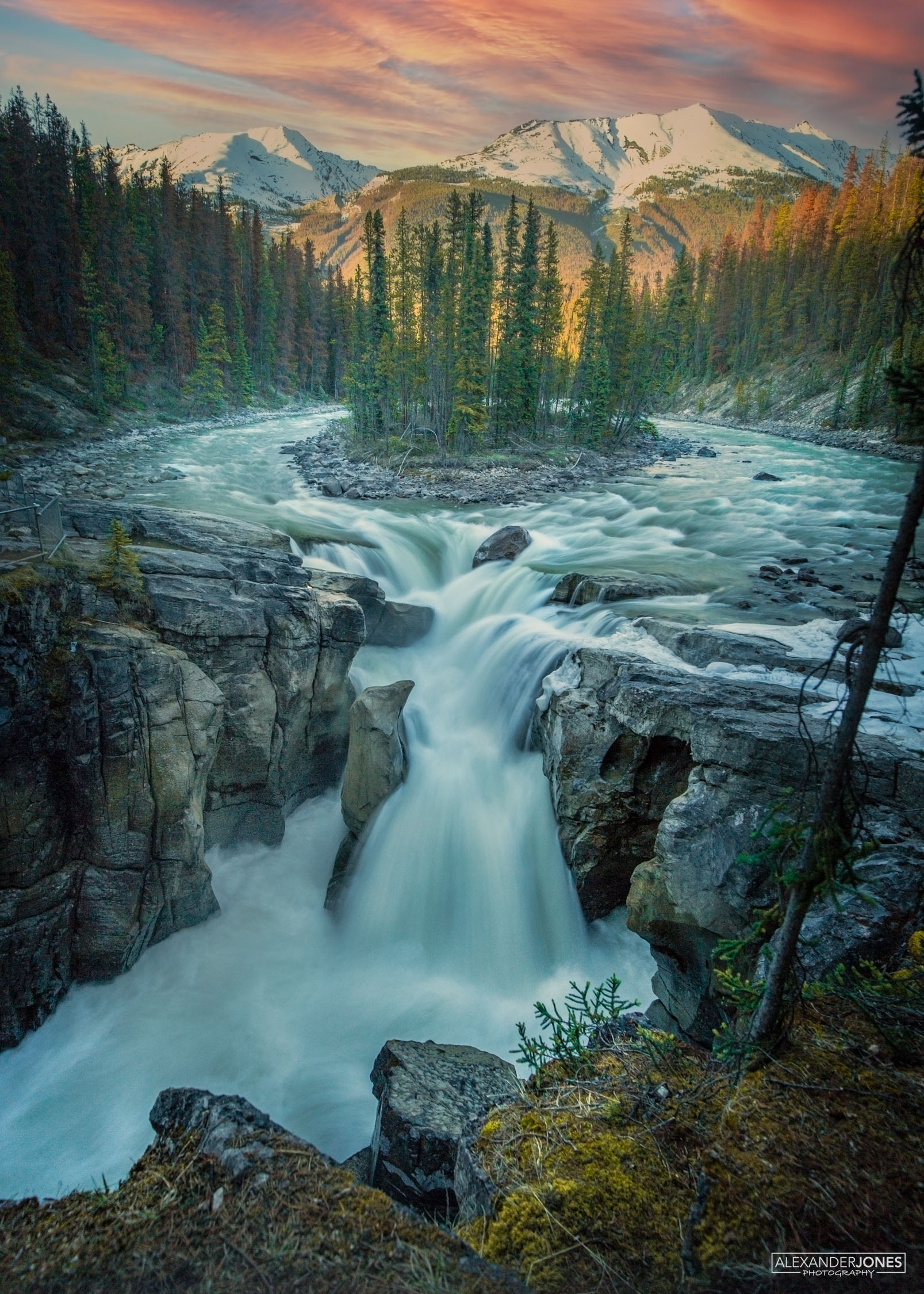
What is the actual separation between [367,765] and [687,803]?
19.3 ft

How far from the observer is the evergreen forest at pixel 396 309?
42562 mm

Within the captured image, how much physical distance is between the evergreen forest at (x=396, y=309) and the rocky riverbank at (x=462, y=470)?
2.96 meters

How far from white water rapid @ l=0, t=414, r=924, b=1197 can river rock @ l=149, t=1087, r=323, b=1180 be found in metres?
4.07

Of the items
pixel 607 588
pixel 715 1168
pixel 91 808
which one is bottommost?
pixel 91 808

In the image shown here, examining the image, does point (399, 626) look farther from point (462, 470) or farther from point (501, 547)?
point (462, 470)

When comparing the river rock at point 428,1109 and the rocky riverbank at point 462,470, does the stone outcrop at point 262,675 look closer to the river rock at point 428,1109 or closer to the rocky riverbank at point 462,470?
the river rock at point 428,1109

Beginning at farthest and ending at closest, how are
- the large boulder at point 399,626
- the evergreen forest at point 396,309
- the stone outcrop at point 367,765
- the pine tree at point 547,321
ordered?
the pine tree at point 547,321 < the evergreen forest at point 396,309 < the large boulder at point 399,626 < the stone outcrop at point 367,765

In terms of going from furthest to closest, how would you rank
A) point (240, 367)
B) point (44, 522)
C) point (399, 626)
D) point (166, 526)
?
point (240, 367)
point (399, 626)
point (166, 526)
point (44, 522)

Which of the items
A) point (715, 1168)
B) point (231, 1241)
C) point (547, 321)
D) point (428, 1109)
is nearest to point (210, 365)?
A: point (547, 321)

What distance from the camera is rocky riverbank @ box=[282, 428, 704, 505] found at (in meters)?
31.5

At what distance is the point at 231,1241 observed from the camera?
9.82 ft

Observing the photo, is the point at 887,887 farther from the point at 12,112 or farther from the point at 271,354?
the point at 271,354

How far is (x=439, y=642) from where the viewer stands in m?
16.5

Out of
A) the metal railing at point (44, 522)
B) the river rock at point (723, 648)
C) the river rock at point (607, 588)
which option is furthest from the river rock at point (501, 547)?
the metal railing at point (44, 522)
